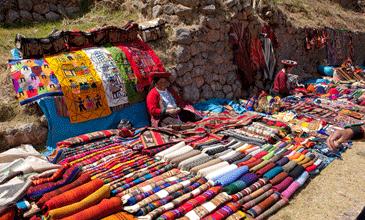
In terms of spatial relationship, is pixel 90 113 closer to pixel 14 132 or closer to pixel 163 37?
pixel 14 132

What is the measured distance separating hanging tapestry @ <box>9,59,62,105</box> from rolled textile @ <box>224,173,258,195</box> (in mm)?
2982

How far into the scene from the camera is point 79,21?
8352 millimetres

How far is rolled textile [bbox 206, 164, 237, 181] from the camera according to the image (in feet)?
14.1

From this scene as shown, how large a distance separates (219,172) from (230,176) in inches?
5.9

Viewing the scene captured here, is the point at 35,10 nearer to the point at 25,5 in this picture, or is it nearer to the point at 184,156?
the point at 25,5

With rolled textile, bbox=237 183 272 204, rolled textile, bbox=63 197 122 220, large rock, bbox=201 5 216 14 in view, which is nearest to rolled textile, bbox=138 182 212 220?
rolled textile, bbox=63 197 122 220

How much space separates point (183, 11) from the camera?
7.86 metres

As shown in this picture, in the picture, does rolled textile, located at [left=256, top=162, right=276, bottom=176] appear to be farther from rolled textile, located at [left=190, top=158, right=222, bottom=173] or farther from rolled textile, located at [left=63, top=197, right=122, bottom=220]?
rolled textile, located at [left=63, top=197, right=122, bottom=220]

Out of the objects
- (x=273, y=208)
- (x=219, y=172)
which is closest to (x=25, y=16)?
(x=219, y=172)

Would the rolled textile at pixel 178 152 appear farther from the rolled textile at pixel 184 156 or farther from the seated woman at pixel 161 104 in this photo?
the seated woman at pixel 161 104

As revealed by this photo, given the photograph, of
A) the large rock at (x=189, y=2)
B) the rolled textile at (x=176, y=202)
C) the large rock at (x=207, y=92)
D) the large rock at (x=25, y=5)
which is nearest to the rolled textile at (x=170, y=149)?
the rolled textile at (x=176, y=202)

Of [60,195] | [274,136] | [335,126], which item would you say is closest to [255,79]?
[335,126]

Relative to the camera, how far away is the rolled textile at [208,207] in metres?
A: 3.63

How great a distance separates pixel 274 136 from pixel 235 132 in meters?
0.64
